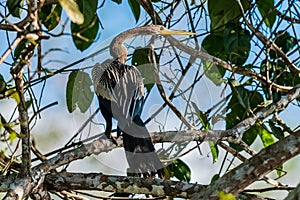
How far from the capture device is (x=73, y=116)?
119 inches

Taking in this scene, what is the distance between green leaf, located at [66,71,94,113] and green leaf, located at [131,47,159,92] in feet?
0.95

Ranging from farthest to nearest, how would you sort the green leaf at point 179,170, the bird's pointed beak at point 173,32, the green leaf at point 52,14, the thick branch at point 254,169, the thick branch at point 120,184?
1. the bird's pointed beak at point 173,32
2. the green leaf at point 179,170
3. the green leaf at point 52,14
4. the thick branch at point 120,184
5. the thick branch at point 254,169

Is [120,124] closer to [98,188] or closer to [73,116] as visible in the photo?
[73,116]

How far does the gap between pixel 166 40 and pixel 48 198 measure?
1057 millimetres

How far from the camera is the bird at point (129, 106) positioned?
2623mm

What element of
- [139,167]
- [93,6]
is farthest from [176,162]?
[93,6]

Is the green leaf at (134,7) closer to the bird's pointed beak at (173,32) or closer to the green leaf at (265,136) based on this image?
the bird's pointed beak at (173,32)

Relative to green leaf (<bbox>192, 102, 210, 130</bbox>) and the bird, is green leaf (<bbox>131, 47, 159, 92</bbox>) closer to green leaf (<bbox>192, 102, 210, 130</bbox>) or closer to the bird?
the bird

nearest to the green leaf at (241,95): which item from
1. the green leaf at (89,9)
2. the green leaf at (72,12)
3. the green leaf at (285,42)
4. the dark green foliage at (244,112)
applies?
the dark green foliage at (244,112)

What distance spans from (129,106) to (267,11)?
0.69m

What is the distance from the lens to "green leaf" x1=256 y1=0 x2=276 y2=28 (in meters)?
2.53

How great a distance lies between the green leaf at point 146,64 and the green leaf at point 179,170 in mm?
369

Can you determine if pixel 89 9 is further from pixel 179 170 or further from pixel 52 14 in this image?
pixel 179 170

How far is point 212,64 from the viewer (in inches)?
109
